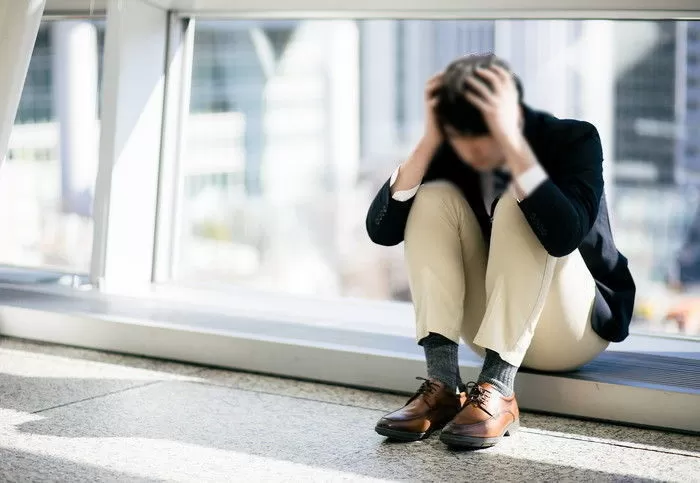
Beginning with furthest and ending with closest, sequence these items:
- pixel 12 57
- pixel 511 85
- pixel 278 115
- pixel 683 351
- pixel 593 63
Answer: pixel 278 115 < pixel 593 63 < pixel 12 57 < pixel 683 351 < pixel 511 85

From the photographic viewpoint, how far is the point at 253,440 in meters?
1.59

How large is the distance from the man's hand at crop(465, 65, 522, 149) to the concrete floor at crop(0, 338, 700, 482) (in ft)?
1.93

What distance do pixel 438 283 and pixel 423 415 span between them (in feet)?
0.85

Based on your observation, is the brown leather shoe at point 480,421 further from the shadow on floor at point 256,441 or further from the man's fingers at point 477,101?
the man's fingers at point 477,101

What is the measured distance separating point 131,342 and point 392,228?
1.06 metres

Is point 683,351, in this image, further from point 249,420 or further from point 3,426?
point 3,426

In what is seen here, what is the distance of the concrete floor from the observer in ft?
4.60

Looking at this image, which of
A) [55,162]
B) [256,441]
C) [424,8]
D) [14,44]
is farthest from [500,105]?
[55,162]

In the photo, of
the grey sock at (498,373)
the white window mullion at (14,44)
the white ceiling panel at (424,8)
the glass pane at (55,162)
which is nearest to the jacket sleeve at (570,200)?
the grey sock at (498,373)

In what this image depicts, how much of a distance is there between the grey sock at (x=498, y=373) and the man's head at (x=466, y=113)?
430 mm

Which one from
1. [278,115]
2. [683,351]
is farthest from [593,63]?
[683,351]

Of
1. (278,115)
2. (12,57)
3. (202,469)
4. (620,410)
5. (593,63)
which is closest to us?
(202,469)

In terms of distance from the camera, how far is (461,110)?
1232mm

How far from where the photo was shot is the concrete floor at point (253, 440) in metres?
1.40
